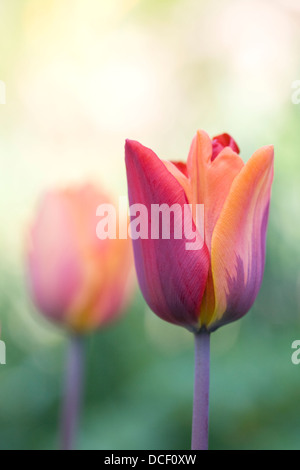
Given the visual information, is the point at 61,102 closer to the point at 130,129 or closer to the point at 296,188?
the point at 130,129

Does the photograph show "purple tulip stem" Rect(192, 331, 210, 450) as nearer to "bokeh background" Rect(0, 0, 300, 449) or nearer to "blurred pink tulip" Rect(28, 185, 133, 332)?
"blurred pink tulip" Rect(28, 185, 133, 332)

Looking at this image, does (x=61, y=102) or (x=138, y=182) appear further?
(x=61, y=102)

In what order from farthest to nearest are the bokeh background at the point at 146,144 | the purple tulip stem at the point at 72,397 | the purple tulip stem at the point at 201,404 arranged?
the bokeh background at the point at 146,144, the purple tulip stem at the point at 72,397, the purple tulip stem at the point at 201,404

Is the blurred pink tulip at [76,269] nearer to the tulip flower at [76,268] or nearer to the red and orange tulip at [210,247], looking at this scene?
the tulip flower at [76,268]

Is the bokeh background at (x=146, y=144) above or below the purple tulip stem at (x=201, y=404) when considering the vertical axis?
above

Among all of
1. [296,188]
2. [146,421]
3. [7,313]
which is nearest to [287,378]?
[146,421]

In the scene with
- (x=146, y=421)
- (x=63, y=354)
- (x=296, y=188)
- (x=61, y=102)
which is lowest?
(x=146, y=421)

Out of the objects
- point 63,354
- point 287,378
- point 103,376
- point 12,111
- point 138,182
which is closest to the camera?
point 138,182

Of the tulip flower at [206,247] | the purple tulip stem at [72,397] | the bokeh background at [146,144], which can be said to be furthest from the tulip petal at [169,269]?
the bokeh background at [146,144]

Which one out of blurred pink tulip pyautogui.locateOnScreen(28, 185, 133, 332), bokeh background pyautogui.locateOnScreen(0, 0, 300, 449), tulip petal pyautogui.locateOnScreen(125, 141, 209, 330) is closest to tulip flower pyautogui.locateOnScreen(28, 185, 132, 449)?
blurred pink tulip pyautogui.locateOnScreen(28, 185, 133, 332)

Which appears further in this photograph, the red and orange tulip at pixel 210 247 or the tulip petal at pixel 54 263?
the tulip petal at pixel 54 263
